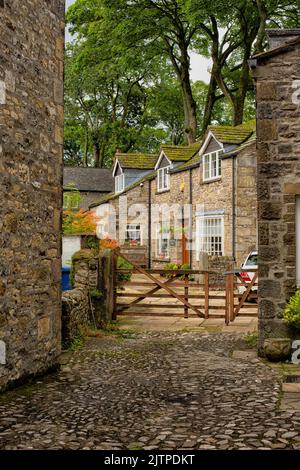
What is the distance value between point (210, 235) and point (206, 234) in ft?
1.31

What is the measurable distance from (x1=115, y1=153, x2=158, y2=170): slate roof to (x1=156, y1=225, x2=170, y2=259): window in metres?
5.68

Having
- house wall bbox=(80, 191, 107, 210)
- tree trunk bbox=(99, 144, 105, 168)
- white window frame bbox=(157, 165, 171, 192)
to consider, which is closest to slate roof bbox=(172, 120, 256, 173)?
white window frame bbox=(157, 165, 171, 192)

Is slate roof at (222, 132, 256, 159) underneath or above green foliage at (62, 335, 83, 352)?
above

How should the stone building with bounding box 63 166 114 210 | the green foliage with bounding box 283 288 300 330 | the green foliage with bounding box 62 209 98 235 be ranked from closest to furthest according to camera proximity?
the green foliage with bounding box 283 288 300 330 → the green foliage with bounding box 62 209 98 235 → the stone building with bounding box 63 166 114 210

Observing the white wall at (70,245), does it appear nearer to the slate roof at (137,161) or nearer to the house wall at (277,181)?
the house wall at (277,181)

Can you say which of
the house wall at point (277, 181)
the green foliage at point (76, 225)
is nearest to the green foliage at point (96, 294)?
the house wall at point (277, 181)

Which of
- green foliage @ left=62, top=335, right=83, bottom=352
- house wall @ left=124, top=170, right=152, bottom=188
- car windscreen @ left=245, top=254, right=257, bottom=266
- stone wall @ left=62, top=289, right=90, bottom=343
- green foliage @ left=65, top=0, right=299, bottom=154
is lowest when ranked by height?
green foliage @ left=62, top=335, right=83, bottom=352

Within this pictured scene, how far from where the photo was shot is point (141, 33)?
2945 centimetres

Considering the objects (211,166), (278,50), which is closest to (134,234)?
(211,166)

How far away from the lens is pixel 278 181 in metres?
8.72

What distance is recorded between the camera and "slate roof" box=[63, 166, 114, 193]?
133ft

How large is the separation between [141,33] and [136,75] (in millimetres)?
10972

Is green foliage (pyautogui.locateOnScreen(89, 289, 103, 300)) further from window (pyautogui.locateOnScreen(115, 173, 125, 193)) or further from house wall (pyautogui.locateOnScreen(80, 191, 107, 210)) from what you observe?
house wall (pyautogui.locateOnScreen(80, 191, 107, 210))

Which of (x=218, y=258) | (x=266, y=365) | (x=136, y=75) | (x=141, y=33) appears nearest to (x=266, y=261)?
(x=266, y=365)
